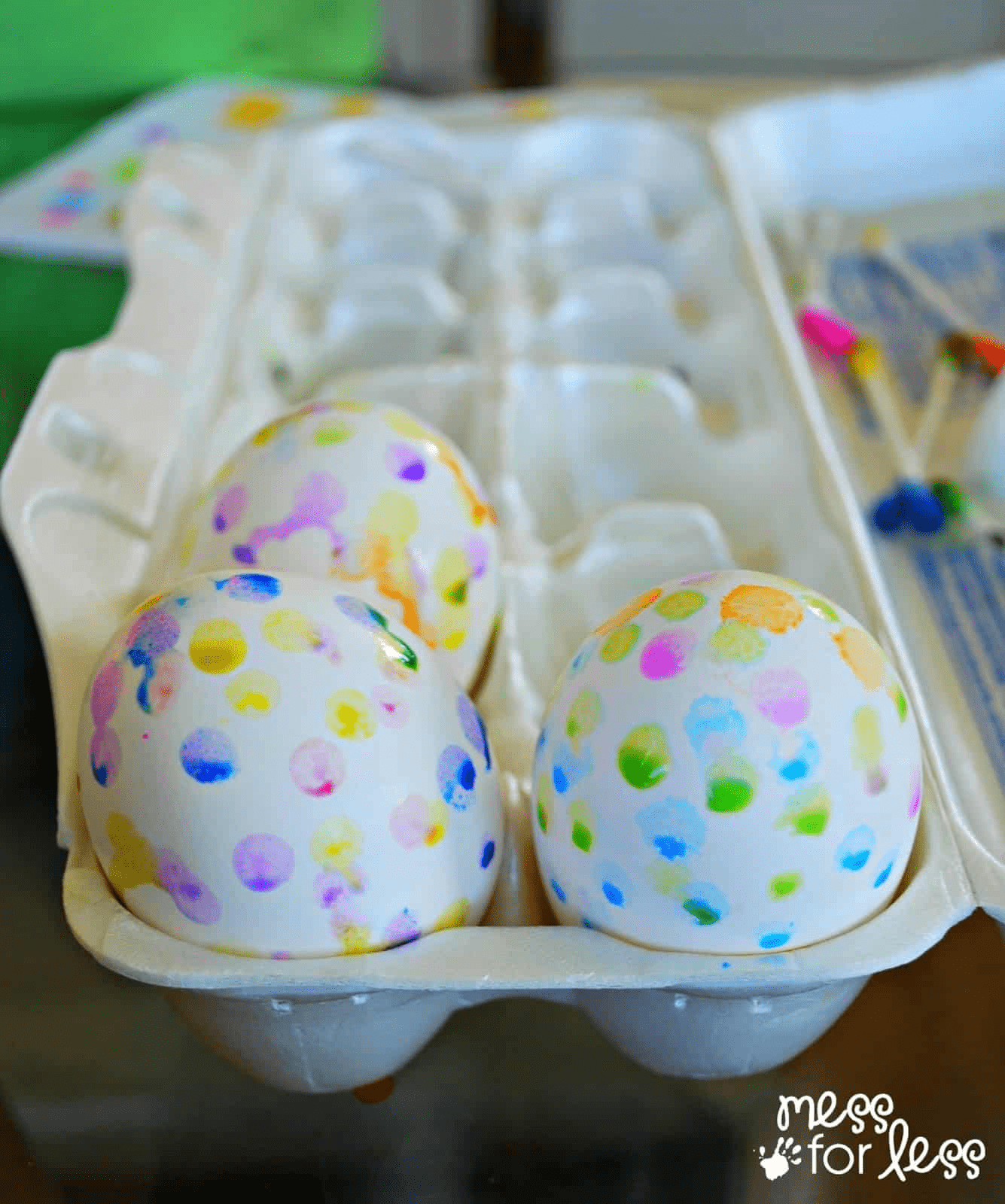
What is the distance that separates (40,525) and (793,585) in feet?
1.50

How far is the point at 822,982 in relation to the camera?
22.3 inches

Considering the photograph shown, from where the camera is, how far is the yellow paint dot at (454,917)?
1.96 feet

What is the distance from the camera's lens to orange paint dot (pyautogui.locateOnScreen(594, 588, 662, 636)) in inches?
23.7

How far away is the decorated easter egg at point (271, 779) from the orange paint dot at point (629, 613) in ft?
0.29

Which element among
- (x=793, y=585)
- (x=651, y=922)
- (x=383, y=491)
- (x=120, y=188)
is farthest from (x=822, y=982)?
(x=120, y=188)

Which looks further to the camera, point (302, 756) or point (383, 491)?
point (383, 491)

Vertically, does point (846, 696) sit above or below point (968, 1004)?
above

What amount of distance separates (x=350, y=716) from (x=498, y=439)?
413 mm

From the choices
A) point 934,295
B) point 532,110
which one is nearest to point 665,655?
point 934,295

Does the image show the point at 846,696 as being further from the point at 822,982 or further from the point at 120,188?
the point at 120,188

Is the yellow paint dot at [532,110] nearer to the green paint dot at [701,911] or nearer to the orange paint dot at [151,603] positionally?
the orange paint dot at [151,603]

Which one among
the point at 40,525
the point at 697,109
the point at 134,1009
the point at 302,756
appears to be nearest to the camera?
the point at 302,756

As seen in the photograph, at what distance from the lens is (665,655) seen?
0.57 m

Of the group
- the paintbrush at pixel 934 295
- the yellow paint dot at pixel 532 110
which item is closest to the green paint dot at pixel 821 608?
the paintbrush at pixel 934 295
